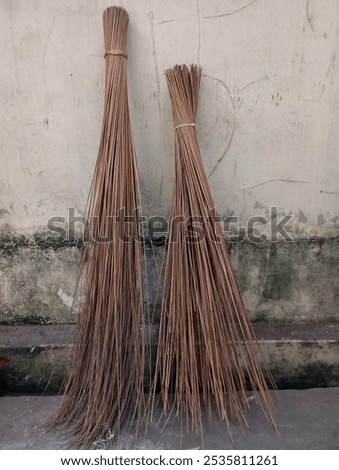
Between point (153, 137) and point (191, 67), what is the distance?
31 centimetres

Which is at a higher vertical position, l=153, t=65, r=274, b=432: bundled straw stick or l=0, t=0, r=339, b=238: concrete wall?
l=0, t=0, r=339, b=238: concrete wall

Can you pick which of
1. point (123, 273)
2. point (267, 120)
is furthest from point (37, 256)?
point (267, 120)

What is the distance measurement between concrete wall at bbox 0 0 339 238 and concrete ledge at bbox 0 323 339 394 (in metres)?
0.46

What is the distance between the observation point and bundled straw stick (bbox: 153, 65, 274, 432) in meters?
1.45

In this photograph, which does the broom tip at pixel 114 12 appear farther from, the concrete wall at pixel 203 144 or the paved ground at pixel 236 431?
the paved ground at pixel 236 431

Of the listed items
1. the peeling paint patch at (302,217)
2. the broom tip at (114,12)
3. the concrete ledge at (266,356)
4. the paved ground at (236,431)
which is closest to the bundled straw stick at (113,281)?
the broom tip at (114,12)

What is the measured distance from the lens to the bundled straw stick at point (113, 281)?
4.75ft

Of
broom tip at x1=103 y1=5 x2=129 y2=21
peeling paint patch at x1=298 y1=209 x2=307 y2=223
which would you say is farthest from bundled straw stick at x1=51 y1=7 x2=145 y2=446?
peeling paint patch at x1=298 y1=209 x2=307 y2=223

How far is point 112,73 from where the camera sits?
1.45m

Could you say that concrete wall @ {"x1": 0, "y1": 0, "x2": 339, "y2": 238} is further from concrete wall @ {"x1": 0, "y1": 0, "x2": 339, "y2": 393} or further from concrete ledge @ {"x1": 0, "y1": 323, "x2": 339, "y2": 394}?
concrete ledge @ {"x1": 0, "y1": 323, "x2": 339, "y2": 394}

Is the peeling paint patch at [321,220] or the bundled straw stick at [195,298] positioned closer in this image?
the bundled straw stick at [195,298]

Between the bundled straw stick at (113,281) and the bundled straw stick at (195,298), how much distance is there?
0.41 feet

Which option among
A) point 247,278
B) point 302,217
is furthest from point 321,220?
point 247,278

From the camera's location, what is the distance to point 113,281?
1435 millimetres
